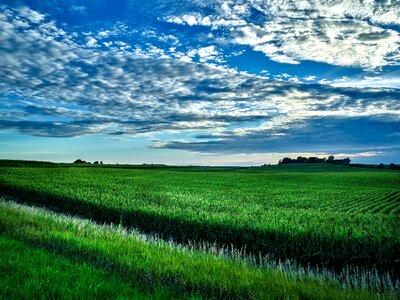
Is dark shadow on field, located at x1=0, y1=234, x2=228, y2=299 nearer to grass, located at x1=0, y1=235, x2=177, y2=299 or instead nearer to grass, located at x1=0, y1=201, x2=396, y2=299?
grass, located at x1=0, y1=201, x2=396, y2=299

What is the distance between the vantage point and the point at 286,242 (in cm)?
1380

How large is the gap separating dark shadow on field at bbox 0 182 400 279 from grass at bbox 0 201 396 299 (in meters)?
3.88

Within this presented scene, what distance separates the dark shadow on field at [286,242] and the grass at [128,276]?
3880 mm

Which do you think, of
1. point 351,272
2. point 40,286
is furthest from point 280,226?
point 40,286

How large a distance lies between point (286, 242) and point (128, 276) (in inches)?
308

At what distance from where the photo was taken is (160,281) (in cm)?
780

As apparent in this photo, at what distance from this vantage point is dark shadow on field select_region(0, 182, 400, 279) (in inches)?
484

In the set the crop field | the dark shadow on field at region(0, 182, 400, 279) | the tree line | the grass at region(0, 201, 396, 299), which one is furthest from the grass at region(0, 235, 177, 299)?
the tree line

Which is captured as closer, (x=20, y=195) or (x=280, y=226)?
(x=280, y=226)

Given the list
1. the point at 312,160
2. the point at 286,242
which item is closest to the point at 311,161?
the point at 312,160

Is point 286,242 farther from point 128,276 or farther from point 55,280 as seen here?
point 55,280

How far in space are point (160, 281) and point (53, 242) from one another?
4540mm

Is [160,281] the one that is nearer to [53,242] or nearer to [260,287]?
[260,287]

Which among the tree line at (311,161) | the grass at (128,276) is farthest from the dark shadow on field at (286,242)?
the tree line at (311,161)
